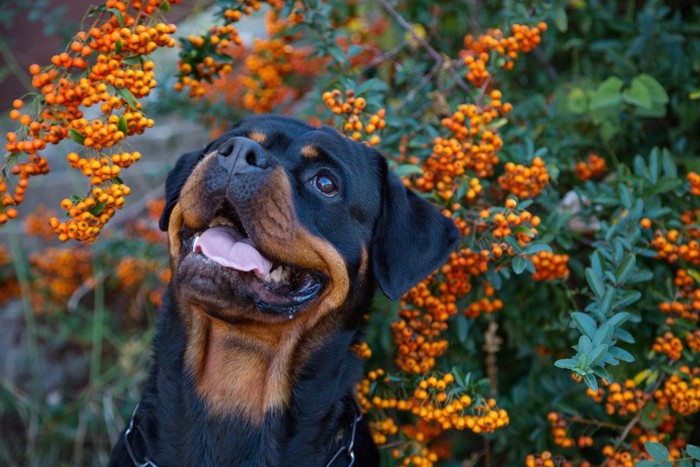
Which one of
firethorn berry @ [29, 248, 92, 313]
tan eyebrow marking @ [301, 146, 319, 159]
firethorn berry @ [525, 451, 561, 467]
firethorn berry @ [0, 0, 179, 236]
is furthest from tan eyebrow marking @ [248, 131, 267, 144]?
firethorn berry @ [29, 248, 92, 313]

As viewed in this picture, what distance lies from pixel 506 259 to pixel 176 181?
1.20 metres

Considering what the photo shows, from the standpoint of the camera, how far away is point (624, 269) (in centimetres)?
229

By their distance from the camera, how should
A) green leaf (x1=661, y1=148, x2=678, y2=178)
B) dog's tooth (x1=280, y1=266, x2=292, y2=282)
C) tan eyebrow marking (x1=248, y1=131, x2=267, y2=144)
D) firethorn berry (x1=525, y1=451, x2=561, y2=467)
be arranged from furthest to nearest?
green leaf (x1=661, y1=148, x2=678, y2=178) < tan eyebrow marking (x1=248, y1=131, x2=267, y2=144) < firethorn berry (x1=525, y1=451, x2=561, y2=467) < dog's tooth (x1=280, y1=266, x2=292, y2=282)

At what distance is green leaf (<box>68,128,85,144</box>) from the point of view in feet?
→ 6.68

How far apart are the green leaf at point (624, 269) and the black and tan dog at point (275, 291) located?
0.52 m

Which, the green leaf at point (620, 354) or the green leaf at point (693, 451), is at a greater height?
the green leaf at point (620, 354)

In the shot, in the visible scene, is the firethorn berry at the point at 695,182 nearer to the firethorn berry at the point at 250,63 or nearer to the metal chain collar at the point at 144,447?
the metal chain collar at the point at 144,447

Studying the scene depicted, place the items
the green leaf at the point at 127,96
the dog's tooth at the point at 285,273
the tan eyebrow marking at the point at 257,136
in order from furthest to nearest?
the tan eyebrow marking at the point at 257,136 < the dog's tooth at the point at 285,273 < the green leaf at the point at 127,96

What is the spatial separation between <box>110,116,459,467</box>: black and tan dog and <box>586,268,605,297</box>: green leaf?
17.3 inches

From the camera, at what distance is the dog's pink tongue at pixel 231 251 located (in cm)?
208

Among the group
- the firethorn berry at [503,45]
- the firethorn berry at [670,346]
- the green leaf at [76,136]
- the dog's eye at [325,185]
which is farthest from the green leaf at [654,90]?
the green leaf at [76,136]

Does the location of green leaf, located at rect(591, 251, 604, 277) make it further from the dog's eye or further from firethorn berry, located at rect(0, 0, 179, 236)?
firethorn berry, located at rect(0, 0, 179, 236)

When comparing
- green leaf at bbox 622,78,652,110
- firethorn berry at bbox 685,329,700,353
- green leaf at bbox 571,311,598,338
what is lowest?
firethorn berry at bbox 685,329,700,353

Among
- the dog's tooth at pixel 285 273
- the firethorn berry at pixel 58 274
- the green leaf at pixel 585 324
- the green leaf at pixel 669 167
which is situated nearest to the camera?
the green leaf at pixel 585 324
